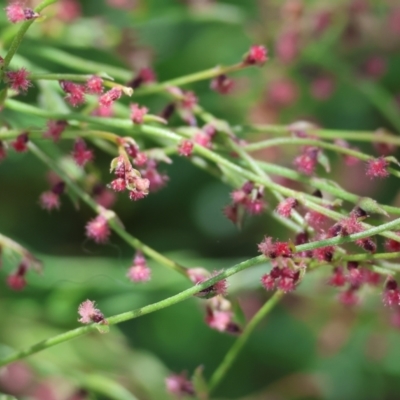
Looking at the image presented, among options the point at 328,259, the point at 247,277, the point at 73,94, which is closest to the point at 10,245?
the point at 73,94

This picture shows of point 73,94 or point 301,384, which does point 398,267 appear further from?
point 301,384

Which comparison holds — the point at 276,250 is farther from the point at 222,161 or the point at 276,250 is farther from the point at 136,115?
the point at 136,115

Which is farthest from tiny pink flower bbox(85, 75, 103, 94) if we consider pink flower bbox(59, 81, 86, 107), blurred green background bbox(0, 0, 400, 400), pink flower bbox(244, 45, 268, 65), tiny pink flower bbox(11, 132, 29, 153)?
blurred green background bbox(0, 0, 400, 400)

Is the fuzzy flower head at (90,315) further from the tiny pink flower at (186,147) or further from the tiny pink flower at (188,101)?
the tiny pink flower at (188,101)

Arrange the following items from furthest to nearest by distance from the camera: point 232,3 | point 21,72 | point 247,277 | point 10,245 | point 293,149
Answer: point 232,3
point 293,149
point 247,277
point 10,245
point 21,72

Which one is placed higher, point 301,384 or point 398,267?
point 301,384

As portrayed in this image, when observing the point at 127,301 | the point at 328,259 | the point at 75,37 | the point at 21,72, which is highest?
the point at 75,37

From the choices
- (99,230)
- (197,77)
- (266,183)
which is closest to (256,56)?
(197,77)
